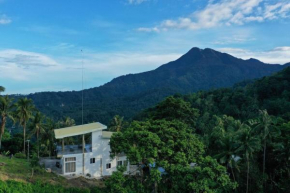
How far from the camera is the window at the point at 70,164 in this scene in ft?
87.2

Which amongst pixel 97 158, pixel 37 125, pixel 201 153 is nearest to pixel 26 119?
pixel 37 125

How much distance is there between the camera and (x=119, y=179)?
1967cm

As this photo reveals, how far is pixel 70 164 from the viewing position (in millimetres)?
26766

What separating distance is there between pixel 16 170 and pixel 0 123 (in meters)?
15.9

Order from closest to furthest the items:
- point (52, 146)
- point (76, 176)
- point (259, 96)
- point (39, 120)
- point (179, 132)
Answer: point (179, 132), point (76, 176), point (39, 120), point (52, 146), point (259, 96)

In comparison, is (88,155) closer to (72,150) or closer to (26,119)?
(72,150)

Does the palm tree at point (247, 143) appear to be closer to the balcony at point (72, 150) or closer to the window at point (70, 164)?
the balcony at point (72, 150)

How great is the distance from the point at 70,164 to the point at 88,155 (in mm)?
2005

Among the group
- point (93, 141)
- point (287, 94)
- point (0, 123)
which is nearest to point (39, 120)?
point (0, 123)

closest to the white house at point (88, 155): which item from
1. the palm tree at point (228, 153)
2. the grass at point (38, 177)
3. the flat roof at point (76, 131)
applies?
the flat roof at point (76, 131)

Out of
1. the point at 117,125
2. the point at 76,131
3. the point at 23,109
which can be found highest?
the point at 23,109

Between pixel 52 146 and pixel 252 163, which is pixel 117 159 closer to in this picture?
pixel 252 163

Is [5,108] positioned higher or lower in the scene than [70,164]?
higher

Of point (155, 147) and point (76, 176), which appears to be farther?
point (76, 176)
